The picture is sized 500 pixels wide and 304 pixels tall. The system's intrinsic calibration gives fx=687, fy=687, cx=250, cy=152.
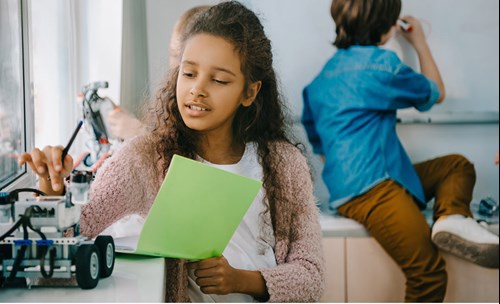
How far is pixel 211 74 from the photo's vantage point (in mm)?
699

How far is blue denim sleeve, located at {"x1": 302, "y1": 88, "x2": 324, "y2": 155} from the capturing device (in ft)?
5.17

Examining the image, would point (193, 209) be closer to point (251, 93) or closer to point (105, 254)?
point (105, 254)

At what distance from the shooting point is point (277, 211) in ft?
2.42

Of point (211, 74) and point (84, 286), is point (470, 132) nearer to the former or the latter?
point (211, 74)

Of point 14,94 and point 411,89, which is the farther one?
point 411,89

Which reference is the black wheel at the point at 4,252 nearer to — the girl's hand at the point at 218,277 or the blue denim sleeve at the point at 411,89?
the girl's hand at the point at 218,277

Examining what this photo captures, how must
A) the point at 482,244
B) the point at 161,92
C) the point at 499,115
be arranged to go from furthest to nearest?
1. the point at 499,115
2. the point at 482,244
3. the point at 161,92

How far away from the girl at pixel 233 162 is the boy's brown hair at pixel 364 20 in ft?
2.35

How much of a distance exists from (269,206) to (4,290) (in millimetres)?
339

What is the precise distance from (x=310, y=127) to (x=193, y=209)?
108cm

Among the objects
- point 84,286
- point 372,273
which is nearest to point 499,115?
point 372,273

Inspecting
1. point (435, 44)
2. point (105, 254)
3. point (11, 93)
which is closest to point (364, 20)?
point (435, 44)

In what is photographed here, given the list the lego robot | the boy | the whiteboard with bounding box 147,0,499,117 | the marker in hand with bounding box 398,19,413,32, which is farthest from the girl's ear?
the marker in hand with bounding box 398,19,413,32

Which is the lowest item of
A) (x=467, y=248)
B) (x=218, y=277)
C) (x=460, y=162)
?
(x=467, y=248)
